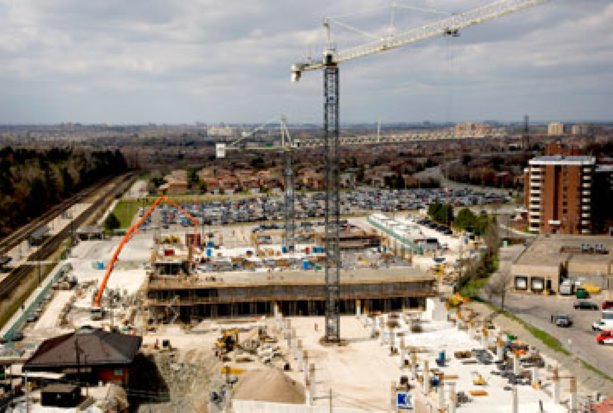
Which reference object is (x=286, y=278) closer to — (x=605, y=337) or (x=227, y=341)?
(x=227, y=341)

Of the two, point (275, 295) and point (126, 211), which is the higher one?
point (275, 295)

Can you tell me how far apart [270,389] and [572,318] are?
9.32m

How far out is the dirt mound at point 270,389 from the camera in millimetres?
13359

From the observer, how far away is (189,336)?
18.3m

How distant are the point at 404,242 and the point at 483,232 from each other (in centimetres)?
375

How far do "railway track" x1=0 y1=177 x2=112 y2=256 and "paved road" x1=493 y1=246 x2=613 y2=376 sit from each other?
2102cm

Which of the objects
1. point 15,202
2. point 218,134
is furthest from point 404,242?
point 218,134

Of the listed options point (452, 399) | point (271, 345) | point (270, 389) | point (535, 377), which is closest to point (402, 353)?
point (535, 377)

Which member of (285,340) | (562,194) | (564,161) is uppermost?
(564,161)

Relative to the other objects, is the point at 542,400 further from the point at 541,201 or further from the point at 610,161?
the point at 610,161

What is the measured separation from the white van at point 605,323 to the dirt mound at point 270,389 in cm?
794

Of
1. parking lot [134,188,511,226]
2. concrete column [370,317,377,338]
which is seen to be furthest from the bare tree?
parking lot [134,188,511,226]

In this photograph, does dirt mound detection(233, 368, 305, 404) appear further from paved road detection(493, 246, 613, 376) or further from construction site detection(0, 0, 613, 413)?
paved road detection(493, 246, 613, 376)

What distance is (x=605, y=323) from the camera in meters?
17.4
